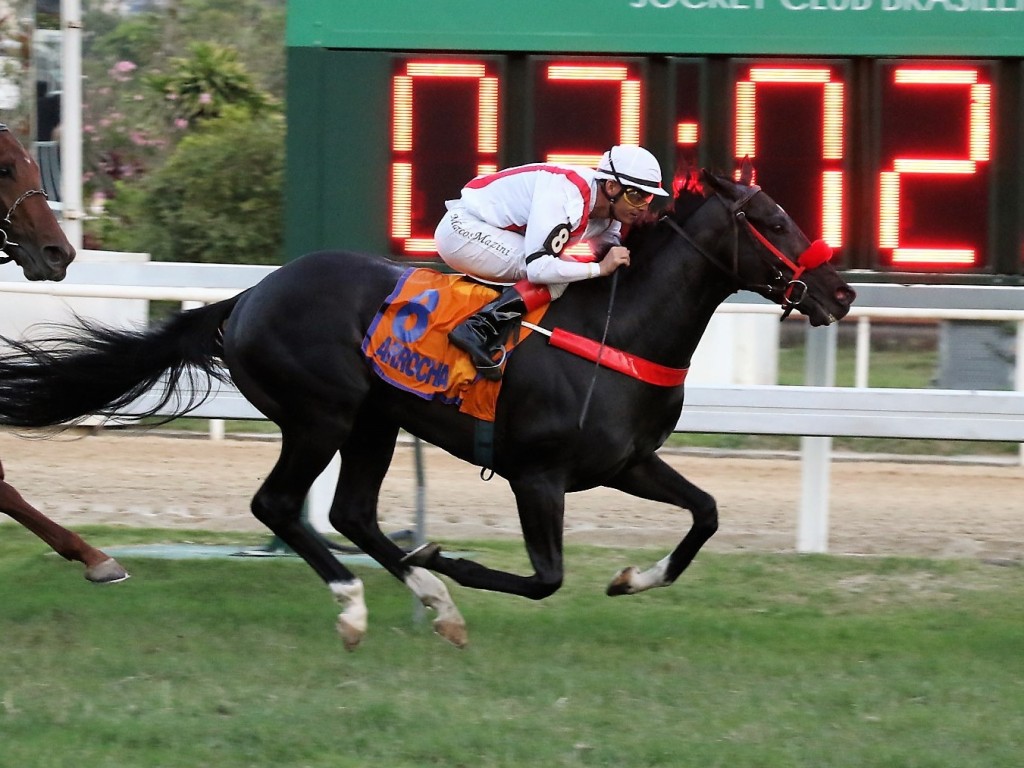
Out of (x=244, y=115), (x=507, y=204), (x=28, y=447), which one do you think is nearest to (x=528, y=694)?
(x=507, y=204)

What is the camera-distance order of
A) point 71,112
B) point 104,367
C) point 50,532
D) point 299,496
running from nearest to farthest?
1. point 299,496
2. point 104,367
3. point 50,532
4. point 71,112

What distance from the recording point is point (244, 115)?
14828mm

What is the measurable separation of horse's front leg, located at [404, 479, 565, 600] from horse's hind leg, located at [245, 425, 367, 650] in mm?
384

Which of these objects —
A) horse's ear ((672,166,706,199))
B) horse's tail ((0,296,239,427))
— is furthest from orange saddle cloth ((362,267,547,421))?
horse's tail ((0,296,239,427))

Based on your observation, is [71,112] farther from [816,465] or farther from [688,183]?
[688,183]

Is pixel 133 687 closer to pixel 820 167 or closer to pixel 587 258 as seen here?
pixel 587 258

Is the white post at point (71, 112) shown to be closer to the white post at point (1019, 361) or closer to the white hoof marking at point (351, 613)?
the white hoof marking at point (351, 613)

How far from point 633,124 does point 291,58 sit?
1239 mm

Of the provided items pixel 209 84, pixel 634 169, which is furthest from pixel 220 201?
pixel 634 169

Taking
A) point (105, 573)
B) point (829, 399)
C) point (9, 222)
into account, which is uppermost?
point (9, 222)

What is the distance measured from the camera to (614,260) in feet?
17.5

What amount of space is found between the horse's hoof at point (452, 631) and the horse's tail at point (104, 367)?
45.7 inches

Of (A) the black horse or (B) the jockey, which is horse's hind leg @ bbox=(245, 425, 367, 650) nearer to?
(A) the black horse

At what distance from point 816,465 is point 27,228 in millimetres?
3185
